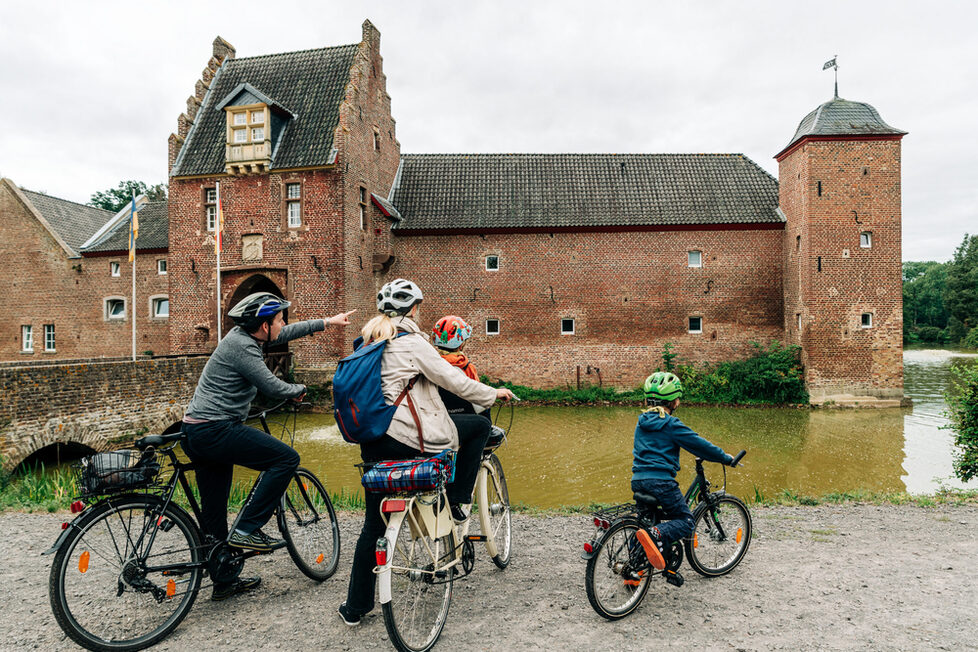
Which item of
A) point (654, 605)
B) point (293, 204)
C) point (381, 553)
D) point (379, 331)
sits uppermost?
point (293, 204)

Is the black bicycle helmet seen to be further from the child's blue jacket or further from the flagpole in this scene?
Result: the flagpole

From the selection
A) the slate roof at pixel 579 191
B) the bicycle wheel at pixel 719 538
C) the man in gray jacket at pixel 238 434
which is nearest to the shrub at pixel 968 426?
the bicycle wheel at pixel 719 538

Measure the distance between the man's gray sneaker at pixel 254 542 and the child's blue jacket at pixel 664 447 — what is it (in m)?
2.42

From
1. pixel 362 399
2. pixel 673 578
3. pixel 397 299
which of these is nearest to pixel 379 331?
pixel 397 299

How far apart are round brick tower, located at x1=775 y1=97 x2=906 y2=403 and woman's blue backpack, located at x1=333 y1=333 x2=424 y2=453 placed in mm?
20298

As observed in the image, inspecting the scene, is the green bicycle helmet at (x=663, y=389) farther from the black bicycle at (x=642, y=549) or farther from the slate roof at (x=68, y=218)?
the slate roof at (x=68, y=218)

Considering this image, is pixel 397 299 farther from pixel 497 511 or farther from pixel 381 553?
pixel 497 511

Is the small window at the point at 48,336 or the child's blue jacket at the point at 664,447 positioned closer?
the child's blue jacket at the point at 664,447

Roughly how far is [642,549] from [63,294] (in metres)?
29.2

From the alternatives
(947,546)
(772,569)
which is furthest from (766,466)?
(772,569)

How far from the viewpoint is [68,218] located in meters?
27.0

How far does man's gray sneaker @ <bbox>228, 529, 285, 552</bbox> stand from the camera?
12.0ft

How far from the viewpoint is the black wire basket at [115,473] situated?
10.2ft

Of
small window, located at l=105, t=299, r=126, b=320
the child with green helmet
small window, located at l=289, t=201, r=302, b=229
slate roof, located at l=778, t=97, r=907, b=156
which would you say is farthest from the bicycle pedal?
small window, located at l=105, t=299, r=126, b=320
